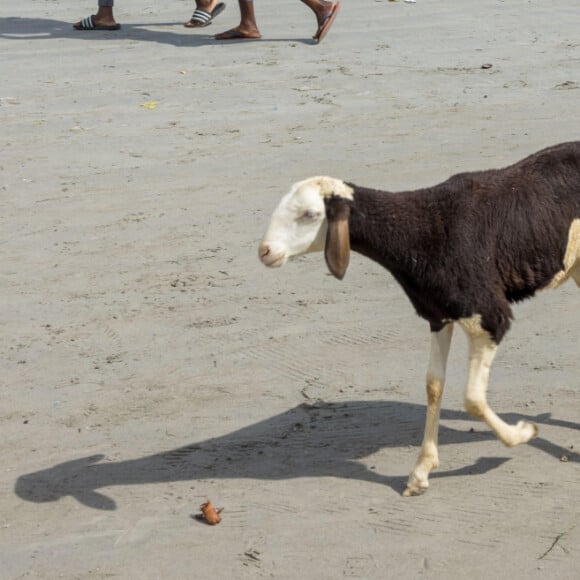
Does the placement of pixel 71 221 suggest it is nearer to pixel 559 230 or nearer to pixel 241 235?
pixel 241 235

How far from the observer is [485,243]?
5172 mm

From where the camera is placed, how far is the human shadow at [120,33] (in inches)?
528

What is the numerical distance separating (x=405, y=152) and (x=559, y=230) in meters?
4.75

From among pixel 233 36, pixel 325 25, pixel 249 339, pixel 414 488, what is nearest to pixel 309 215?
pixel 414 488

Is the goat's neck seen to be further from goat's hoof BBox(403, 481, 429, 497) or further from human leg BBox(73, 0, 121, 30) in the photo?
human leg BBox(73, 0, 121, 30)

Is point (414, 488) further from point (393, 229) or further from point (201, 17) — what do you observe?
point (201, 17)

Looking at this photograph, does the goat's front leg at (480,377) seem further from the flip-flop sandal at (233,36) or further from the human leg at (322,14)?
the flip-flop sandal at (233,36)

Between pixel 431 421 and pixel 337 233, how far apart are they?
1017 mm

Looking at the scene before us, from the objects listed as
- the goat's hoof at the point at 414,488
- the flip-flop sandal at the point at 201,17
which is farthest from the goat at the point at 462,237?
the flip-flop sandal at the point at 201,17

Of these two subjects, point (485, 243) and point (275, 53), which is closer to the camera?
point (485, 243)

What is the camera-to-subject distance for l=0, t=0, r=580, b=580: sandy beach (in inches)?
207

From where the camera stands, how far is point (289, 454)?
19.4 feet

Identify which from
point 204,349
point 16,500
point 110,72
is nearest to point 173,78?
point 110,72

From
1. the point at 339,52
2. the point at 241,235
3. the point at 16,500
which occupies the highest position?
the point at 339,52
